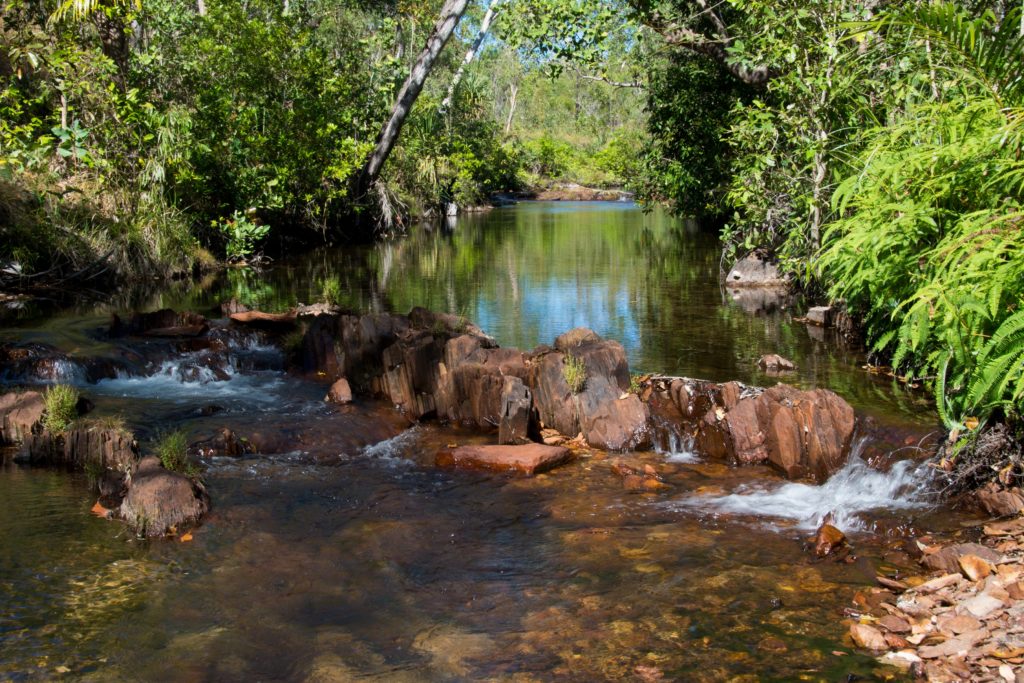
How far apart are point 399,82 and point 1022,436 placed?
21448 mm

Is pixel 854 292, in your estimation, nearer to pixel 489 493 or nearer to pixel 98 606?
pixel 489 493

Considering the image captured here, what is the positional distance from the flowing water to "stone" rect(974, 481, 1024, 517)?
11.4 inches

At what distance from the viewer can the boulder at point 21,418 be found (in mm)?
8023

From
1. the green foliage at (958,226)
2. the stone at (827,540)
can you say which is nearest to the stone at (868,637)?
the stone at (827,540)

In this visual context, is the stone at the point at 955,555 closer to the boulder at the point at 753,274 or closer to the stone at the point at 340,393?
the stone at the point at 340,393

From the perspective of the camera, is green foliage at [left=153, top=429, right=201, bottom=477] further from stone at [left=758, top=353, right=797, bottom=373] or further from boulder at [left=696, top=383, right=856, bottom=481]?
stone at [left=758, top=353, right=797, bottom=373]

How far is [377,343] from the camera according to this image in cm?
1052

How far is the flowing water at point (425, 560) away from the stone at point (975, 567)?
501 mm

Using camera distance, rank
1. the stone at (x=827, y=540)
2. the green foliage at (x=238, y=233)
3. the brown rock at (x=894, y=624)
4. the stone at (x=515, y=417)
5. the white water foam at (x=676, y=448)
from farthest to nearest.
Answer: the green foliage at (x=238, y=233) → the stone at (x=515, y=417) → the white water foam at (x=676, y=448) → the stone at (x=827, y=540) → the brown rock at (x=894, y=624)

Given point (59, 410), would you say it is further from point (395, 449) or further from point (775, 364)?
point (775, 364)

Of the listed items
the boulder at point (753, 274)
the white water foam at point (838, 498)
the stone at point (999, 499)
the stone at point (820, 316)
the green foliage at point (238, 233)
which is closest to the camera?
the stone at point (999, 499)

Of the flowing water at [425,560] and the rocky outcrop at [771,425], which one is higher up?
the rocky outcrop at [771,425]

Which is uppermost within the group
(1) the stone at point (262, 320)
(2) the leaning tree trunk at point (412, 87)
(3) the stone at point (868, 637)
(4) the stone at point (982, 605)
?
(2) the leaning tree trunk at point (412, 87)

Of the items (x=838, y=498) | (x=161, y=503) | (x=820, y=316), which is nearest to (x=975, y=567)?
(x=838, y=498)
